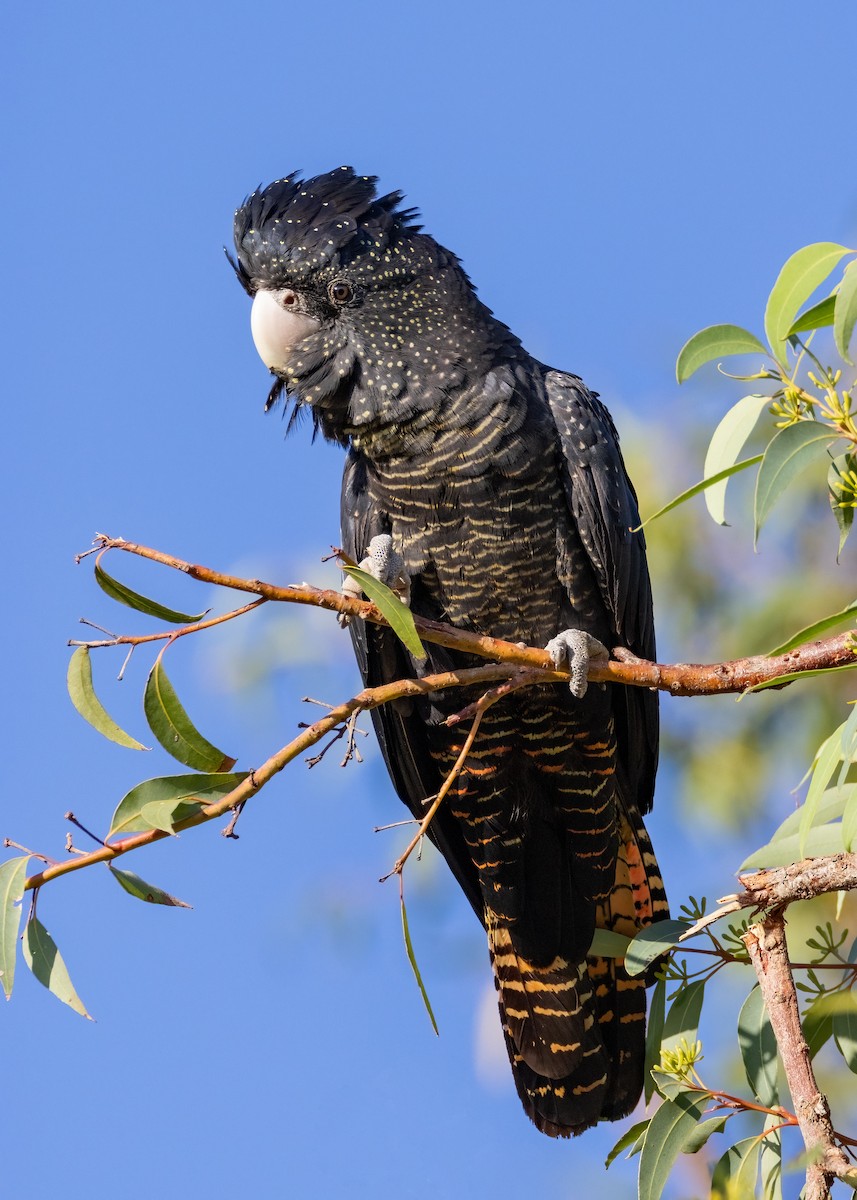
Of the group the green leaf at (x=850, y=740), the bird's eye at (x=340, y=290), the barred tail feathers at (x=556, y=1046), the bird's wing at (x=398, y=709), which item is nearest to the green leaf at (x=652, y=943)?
the green leaf at (x=850, y=740)

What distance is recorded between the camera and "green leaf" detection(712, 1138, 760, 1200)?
8.23ft

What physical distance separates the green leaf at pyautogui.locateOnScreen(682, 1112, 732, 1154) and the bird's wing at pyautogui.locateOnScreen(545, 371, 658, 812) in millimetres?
1392

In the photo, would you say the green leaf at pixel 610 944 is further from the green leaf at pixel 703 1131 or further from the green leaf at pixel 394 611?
the green leaf at pixel 394 611

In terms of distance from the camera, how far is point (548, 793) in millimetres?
3822

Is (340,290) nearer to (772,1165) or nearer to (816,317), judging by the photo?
(816,317)

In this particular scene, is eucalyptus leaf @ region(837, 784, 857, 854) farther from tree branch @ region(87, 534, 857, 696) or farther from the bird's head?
the bird's head

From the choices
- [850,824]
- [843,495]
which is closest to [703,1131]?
[850,824]

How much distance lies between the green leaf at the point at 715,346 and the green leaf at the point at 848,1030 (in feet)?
4.29

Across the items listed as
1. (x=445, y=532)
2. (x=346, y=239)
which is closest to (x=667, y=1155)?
(x=445, y=532)

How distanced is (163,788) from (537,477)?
1.51m

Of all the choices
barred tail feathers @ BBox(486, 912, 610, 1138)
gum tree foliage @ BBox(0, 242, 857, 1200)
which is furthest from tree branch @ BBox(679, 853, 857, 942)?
barred tail feathers @ BBox(486, 912, 610, 1138)

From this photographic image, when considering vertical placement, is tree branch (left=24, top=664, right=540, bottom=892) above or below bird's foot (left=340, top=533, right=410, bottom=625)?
below

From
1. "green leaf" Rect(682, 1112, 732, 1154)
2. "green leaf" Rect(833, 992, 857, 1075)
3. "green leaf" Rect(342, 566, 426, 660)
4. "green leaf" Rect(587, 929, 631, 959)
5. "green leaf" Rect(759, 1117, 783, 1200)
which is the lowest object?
"green leaf" Rect(759, 1117, 783, 1200)

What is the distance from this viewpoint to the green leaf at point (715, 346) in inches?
88.7
